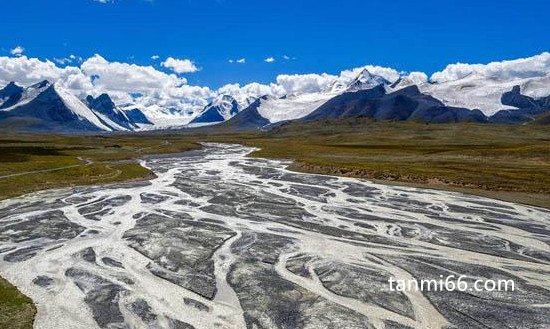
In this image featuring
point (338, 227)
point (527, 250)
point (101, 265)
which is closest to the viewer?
point (101, 265)

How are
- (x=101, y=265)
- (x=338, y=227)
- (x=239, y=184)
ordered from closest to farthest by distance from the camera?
(x=101, y=265) < (x=338, y=227) < (x=239, y=184)

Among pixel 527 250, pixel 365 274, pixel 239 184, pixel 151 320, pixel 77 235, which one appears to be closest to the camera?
pixel 151 320

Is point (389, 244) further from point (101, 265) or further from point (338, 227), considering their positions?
point (101, 265)

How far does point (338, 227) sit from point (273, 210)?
10932 mm

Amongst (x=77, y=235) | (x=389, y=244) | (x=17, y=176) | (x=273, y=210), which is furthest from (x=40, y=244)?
(x=17, y=176)

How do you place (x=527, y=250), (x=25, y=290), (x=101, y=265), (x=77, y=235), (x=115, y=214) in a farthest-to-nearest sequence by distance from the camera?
(x=115, y=214) → (x=77, y=235) → (x=527, y=250) → (x=101, y=265) → (x=25, y=290)

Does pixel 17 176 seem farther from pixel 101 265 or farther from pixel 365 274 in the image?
pixel 365 274

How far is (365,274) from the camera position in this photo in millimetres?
30859

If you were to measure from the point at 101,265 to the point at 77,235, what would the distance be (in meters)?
10.2

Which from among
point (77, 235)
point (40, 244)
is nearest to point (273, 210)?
point (77, 235)

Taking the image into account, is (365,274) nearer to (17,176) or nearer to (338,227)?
(338,227)

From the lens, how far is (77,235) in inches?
1638

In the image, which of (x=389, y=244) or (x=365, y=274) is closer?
(x=365, y=274)

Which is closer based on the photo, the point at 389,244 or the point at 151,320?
the point at 151,320
